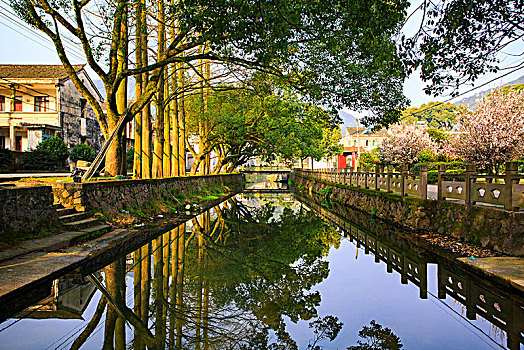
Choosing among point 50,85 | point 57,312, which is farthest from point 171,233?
point 50,85

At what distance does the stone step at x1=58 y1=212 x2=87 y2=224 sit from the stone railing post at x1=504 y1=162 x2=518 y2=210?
32.9 ft

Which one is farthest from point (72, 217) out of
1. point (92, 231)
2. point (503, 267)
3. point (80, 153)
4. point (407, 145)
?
point (407, 145)

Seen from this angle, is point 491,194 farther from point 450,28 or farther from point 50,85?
point 50,85

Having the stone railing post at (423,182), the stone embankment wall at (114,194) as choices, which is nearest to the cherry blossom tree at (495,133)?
the stone railing post at (423,182)

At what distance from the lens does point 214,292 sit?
228 inches

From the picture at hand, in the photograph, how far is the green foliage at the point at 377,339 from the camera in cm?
398

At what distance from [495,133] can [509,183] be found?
23448mm

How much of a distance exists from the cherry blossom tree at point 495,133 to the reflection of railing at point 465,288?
2292cm

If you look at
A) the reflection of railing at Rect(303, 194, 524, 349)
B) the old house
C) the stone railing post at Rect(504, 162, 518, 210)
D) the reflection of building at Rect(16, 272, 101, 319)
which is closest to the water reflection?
the reflection of building at Rect(16, 272, 101, 319)

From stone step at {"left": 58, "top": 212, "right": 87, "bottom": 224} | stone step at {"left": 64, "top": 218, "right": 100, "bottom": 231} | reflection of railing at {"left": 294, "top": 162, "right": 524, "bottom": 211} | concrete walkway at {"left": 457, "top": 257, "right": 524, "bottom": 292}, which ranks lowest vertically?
concrete walkway at {"left": 457, "top": 257, "right": 524, "bottom": 292}

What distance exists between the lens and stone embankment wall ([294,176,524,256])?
7875 mm

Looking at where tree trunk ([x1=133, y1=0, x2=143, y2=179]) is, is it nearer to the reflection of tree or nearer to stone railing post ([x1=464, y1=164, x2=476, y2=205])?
the reflection of tree

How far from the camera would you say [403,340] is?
420 centimetres

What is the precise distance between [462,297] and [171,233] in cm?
811
